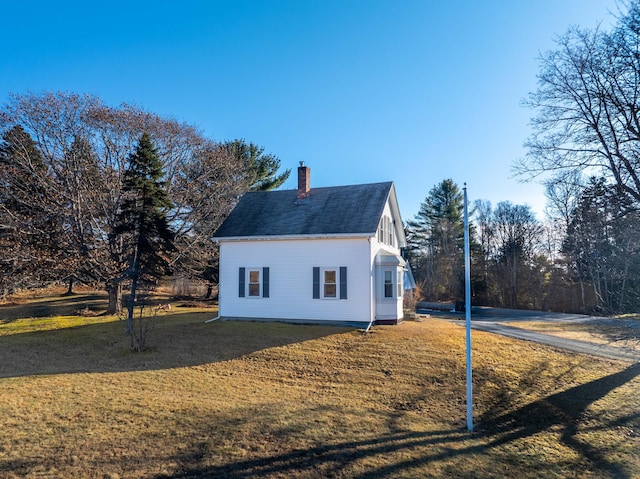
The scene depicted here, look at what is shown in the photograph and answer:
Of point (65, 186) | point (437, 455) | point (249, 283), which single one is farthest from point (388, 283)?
point (65, 186)

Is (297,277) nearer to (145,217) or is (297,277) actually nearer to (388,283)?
(388,283)

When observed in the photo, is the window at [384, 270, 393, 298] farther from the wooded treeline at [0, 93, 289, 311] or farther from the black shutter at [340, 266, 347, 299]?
the wooded treeline at [0, 93, 289, 311]

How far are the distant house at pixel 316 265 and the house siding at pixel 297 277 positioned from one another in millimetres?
37

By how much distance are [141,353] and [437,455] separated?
10.00 meters

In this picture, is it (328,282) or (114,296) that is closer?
(328,282)

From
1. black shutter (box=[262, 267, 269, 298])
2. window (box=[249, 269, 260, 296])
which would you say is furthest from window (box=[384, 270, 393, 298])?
window (box=[249, 269, 260, 296])

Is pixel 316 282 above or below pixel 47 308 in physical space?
above

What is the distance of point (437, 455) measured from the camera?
21.5 ft

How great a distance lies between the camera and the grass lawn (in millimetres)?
5945

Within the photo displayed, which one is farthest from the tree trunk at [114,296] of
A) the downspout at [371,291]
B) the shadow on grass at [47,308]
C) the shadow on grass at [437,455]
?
the shadow on grass at [437,455]

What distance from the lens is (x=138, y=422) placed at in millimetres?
6969

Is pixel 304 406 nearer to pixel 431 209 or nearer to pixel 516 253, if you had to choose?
pixel 516 253

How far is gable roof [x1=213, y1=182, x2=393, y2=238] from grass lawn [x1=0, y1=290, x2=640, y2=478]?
4.78 m

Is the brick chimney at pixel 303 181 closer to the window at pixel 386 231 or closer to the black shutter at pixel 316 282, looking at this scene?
the window at pixel 386 231
